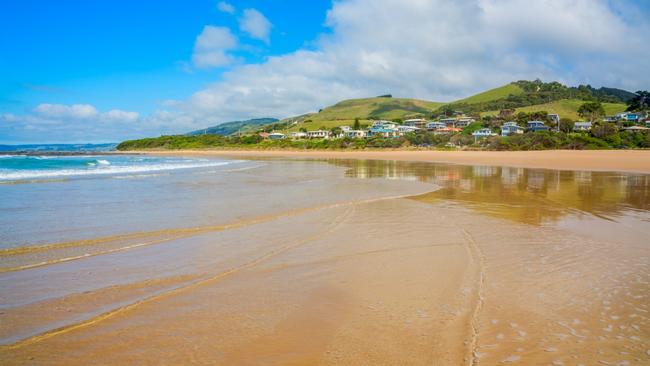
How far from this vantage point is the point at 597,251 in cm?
677

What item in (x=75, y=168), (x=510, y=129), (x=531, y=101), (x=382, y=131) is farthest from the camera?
(x=531, y=101)

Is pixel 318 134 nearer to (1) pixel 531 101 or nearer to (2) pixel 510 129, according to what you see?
(2) pixel 510 129

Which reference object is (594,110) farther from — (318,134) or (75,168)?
(75,168)

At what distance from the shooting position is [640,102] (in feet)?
351

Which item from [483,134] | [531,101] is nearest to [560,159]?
[483,134]

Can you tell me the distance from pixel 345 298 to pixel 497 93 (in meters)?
205

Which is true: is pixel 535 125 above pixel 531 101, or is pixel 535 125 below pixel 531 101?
below

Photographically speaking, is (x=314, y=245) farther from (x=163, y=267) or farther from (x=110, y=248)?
(x=110, y=248)

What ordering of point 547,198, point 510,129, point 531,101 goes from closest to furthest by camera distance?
point 547,198 → point 510,129 → point 531,101

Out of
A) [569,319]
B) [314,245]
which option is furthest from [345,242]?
[569,319]

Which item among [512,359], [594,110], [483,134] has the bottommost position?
[512,359]

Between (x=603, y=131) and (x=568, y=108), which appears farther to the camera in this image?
(x=568, y=108)

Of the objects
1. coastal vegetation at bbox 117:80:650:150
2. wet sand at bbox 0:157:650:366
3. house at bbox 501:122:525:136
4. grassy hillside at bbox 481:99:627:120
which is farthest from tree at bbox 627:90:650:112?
wet sand at bbox 0:157:650:366

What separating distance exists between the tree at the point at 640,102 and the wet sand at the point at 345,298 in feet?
391
